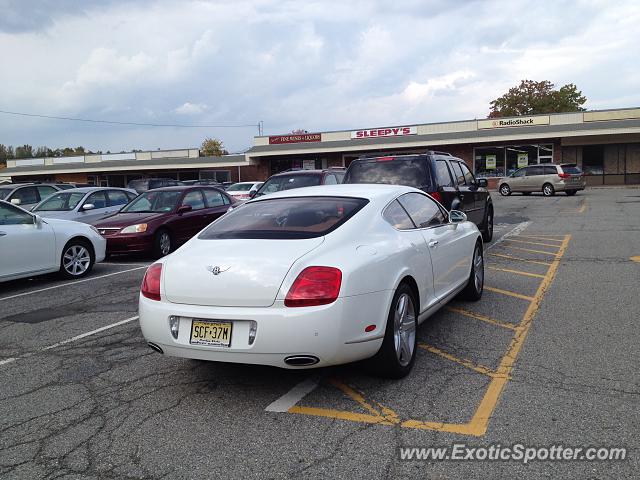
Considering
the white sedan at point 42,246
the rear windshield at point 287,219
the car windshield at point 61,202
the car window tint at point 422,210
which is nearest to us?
the rear windshield at point 287,219

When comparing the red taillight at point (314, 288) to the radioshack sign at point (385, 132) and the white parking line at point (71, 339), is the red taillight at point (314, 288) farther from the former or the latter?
the radioshack sign at point (385, 132)

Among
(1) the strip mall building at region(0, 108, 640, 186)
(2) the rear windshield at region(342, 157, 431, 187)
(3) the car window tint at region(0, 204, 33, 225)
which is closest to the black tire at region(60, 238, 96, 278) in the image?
(3) the car window tint at region(0, 204, 33, 225)

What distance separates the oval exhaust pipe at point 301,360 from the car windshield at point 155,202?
894 centimetres

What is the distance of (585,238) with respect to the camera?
12.2 metres

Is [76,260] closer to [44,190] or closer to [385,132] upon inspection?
[44,190]

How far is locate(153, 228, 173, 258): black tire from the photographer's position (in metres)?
11.2

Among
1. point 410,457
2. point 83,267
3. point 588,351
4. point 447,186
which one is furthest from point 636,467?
point 83,267

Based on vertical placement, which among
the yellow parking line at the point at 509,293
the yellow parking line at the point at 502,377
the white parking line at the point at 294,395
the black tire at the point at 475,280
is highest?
the black tire at the point at 475,280

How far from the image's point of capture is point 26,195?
53.7ft

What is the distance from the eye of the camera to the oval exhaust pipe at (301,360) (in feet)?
12.1

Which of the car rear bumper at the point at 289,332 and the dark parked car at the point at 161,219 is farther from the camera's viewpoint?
the dark parked car at the point at 161,219

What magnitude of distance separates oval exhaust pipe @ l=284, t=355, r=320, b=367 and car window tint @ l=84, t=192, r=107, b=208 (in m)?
11.4

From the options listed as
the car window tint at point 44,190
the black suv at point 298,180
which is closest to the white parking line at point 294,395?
the black suv at point 298,180

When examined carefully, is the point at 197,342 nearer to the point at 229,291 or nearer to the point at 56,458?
the point at 229,291
